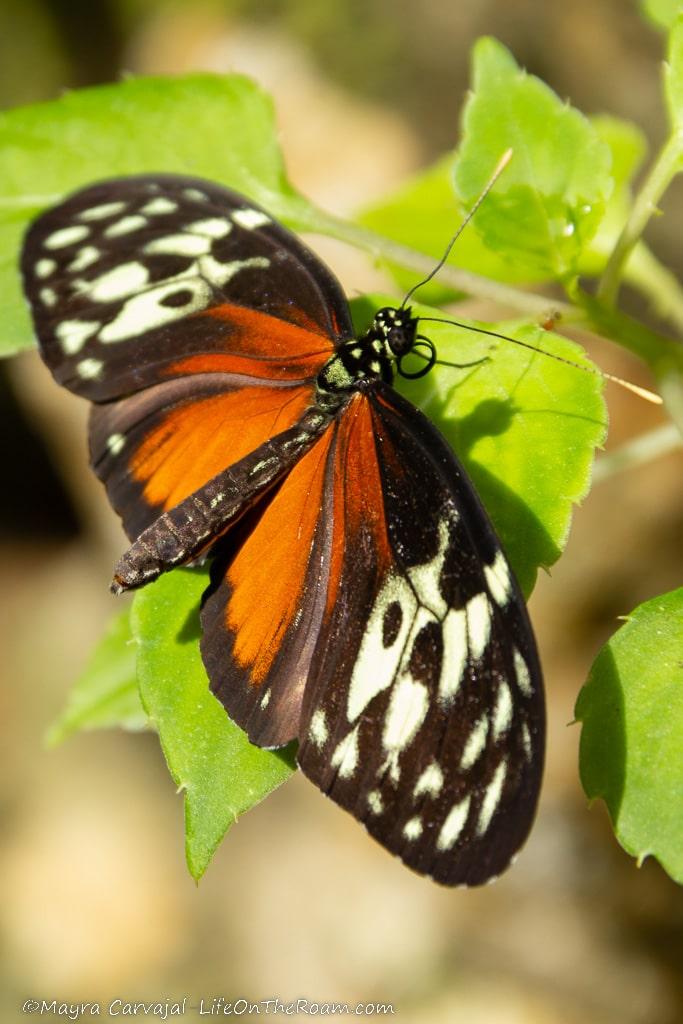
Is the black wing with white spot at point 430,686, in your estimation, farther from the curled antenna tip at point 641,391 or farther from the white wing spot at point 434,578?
the curled antenna tip at point 641,391

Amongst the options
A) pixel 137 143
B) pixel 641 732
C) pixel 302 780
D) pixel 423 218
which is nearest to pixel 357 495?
pixel 641 732

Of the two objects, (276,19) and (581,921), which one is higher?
Answer: (276,19)

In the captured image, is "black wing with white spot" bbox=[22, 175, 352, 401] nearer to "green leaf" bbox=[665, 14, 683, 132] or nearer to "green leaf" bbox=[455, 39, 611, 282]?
"green leaf" bbox=[455, 39, 611, 282]

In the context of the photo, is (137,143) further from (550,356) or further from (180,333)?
(550,356)

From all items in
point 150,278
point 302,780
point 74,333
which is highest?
point 150,278

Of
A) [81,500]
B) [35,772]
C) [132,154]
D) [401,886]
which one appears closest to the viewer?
[132,154]

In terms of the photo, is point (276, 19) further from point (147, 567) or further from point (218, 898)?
point (147, 567)

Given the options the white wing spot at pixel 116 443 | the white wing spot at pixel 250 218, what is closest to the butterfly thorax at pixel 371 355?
the white wing spot at pixel 250 218

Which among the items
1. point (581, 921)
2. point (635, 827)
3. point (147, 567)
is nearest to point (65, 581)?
point (581, 921)
